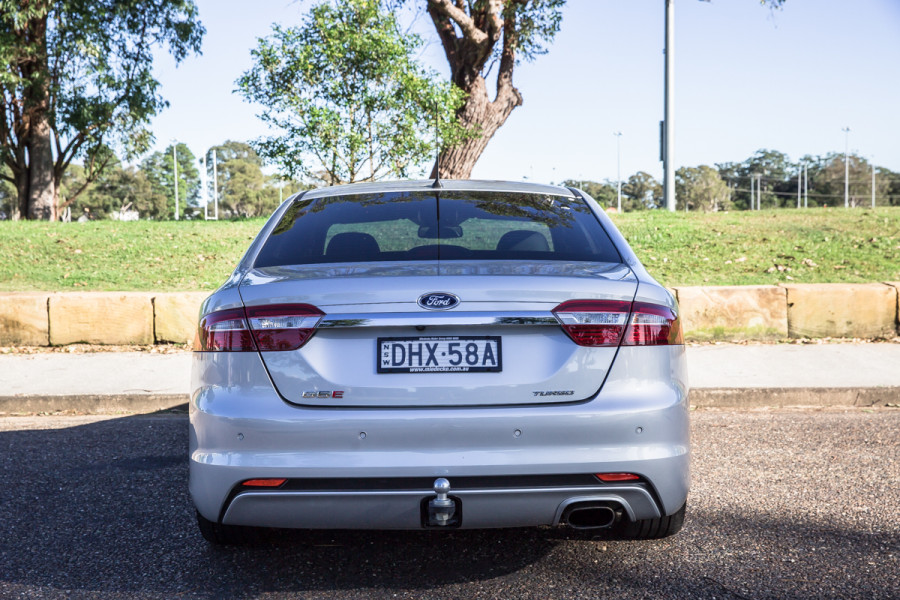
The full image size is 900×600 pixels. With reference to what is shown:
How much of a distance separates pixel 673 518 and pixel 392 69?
1239cm

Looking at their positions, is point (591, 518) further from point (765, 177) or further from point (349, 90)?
point (765, 177)

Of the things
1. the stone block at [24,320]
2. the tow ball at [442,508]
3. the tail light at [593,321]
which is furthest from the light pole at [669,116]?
the tow ball at [442,508]

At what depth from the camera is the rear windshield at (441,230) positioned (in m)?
3.24

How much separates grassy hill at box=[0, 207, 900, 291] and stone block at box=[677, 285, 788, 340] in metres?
1.44

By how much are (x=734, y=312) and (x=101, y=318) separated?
685 centimetres

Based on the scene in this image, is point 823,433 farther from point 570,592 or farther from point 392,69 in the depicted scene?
point 392,69

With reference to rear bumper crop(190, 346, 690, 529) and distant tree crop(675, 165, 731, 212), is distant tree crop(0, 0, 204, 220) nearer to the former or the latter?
rear bumper crop(190, 346, 690, 529)

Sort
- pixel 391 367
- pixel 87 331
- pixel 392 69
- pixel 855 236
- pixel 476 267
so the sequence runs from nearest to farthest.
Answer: pixel 391 367 → pixel 476 267 → pixel 87 331 → pixel 855 236 → pixel 392 69

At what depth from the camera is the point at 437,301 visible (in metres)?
2.71

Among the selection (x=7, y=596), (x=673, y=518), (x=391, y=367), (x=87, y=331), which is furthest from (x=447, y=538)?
(x=87, y=331)

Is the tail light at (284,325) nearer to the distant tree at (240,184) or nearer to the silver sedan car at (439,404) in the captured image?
the silver sedan car at (439,404)

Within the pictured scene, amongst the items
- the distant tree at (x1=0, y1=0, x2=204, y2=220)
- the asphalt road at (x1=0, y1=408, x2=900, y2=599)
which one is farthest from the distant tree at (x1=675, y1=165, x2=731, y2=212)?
the asphalt road at (x1=0, y1=408, x2=900, y2=599)

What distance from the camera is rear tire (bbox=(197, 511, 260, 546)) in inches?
126

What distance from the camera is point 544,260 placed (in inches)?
123
